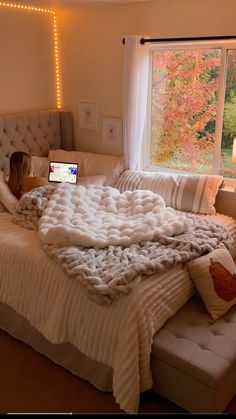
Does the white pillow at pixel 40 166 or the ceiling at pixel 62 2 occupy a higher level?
the ceiling at pixel 62 2

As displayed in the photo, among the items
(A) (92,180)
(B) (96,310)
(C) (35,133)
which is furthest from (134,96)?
(B) (96,310)

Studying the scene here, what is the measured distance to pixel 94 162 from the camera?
3.85 m

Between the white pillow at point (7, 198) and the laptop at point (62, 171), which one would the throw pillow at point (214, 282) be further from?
the laptop at point (62, 171)

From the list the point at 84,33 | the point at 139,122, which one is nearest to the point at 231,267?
the point at 139,122

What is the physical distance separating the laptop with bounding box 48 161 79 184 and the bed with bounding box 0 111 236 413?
90 cm

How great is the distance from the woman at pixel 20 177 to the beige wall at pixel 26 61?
0.82 metres

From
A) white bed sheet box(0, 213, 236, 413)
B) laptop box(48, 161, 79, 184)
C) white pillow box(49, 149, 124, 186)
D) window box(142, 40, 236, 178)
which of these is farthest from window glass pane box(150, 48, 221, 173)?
white bed sheet box(0, 213, 236, 413)

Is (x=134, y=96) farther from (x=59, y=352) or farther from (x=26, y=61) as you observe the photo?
(x=59, y=352)

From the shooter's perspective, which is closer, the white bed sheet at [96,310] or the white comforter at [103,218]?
the white bed sheet at [96,310]

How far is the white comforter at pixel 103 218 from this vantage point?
2443 mm

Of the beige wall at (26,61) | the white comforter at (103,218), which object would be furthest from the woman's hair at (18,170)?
the beige wall at (26,61)

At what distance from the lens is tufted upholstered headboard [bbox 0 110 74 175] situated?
3.71 meters

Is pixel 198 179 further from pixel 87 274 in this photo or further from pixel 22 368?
pixel 22 368

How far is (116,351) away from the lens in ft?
6.61
